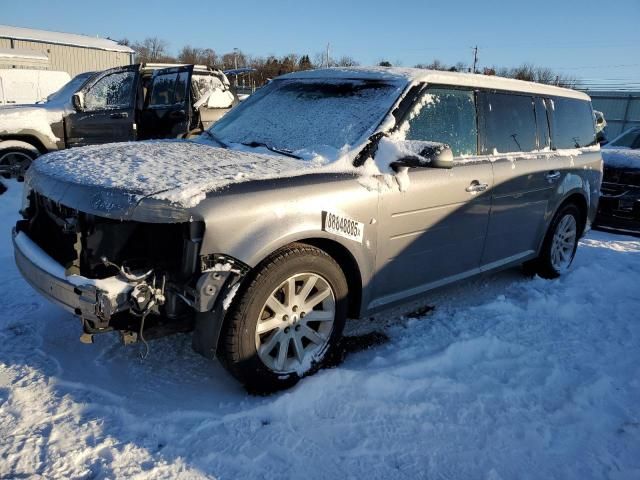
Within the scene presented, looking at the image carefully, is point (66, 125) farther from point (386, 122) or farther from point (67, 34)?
point (67, 34)

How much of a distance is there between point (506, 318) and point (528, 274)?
144cm

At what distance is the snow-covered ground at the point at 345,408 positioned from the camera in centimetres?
227

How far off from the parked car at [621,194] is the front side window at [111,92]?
7333 millimetres

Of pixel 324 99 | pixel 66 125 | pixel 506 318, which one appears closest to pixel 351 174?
pixel 324 99

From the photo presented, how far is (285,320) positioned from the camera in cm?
282

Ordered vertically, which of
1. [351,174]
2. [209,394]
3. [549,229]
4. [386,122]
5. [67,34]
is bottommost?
[209,394]

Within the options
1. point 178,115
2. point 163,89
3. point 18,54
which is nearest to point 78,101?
point 163,89

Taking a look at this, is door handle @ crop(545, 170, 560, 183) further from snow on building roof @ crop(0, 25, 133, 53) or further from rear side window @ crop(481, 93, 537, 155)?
snow on building roof @ crop(0, 25, 133, 53)

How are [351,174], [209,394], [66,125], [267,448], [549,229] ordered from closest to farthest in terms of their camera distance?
[267,448] → [209,394] → [351,174] → [549,229] → [66,125]

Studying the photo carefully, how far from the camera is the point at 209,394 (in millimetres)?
2764

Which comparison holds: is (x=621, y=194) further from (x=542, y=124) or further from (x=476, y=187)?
(x=476, y=187)

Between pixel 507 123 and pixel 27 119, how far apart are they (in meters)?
7.02

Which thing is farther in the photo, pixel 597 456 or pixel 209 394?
pixel 209 394

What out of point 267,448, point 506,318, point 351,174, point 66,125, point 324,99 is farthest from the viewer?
point 66,125
